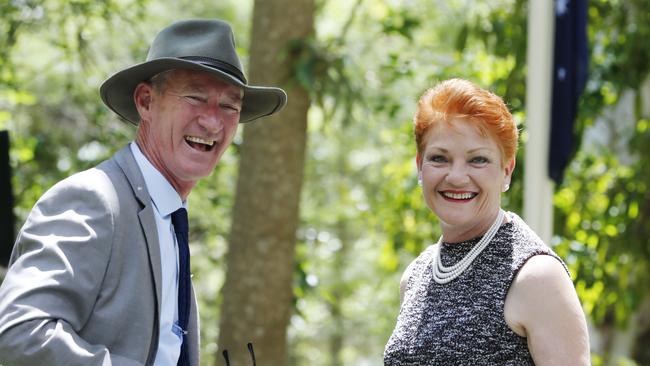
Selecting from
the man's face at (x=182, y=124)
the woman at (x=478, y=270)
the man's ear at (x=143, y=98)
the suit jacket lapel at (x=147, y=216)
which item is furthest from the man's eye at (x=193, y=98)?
the woman at (x=478, y=270)

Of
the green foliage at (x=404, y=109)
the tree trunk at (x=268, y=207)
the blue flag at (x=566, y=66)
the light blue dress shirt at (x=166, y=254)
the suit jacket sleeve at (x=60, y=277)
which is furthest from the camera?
the green foliage at (x=404, y=109)

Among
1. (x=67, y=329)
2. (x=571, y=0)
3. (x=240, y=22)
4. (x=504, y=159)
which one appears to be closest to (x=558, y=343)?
(x=504, y=159)

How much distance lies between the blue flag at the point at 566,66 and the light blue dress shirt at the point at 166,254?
378cm

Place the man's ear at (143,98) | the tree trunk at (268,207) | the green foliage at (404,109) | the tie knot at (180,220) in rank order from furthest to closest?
the green foliage at (404,109) < the tree trunk at (268,207) < the man's ear at (143,98) < the tie knot at (180,220)

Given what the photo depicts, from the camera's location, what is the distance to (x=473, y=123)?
251 centimetres

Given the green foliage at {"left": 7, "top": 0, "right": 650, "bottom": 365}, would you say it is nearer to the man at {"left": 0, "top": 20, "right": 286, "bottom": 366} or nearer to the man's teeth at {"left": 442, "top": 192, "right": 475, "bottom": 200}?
the man at {"left": 0, "top": 20, "right": 286, "bottom": 366}

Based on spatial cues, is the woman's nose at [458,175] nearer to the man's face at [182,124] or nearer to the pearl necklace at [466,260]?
the pearl necklace at [466,260]

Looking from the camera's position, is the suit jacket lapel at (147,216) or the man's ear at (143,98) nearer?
the suit jacket lapel at (147,216)

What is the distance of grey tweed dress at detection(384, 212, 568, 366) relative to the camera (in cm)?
238

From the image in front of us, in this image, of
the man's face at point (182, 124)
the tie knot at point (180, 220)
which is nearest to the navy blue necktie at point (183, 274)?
the tie knot at point (180, 220)

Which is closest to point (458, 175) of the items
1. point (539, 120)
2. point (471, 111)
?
point (471, 111)

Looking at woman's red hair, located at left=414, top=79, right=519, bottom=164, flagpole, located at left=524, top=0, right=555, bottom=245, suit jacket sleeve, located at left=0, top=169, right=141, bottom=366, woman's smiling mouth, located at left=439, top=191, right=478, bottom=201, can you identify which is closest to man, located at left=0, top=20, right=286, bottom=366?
suit jacket sleeve, located at left=0, top=169, right=141, bottom=366

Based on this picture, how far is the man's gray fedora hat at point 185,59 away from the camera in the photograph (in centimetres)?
258

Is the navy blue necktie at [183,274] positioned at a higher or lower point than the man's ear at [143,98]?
lower
